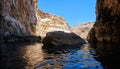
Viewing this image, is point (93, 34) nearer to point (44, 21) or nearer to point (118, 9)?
point (118, 9)

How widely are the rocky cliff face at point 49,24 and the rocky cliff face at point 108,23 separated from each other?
273ft

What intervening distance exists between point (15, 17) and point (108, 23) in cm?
5939

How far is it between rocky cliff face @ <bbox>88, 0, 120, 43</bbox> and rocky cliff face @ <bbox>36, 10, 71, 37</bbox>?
83206 mm

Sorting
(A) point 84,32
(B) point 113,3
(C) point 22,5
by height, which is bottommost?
(A) point 84,32

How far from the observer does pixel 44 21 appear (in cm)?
15838

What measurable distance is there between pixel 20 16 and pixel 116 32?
7275 centimetres

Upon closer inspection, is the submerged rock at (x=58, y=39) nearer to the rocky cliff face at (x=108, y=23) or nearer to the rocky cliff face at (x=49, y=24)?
the rocky cliff face at (x=108, y=23)

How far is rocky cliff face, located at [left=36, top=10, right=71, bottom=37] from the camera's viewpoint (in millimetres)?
143250

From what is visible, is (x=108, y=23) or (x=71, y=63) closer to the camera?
(x=71, y=63)

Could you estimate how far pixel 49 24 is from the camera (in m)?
155

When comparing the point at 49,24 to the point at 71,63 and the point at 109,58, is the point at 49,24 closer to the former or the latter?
the point at 109,58

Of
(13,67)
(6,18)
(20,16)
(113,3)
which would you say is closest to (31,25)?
(20,16)

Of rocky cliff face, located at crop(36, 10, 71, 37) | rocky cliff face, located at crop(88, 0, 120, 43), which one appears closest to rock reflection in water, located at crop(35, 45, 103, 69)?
rocky cliff face, located at crop(88, 0, 120, 43)

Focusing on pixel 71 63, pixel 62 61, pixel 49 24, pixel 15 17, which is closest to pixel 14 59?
pixel 62 61
